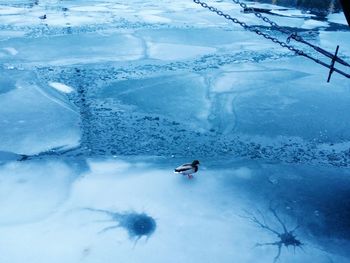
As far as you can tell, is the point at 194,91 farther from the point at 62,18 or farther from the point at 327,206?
the point at 62,18

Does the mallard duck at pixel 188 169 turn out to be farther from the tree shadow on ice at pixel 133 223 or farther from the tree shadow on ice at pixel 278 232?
the tree shadow on ice at pixel 278 232

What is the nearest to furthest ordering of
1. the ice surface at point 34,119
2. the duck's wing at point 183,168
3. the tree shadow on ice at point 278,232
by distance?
the tree shadow on ice at point 278,232
the duck's wing at point 183,168
the ice surface at point 34,119

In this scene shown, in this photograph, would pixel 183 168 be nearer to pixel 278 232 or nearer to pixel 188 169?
pixel 188 169

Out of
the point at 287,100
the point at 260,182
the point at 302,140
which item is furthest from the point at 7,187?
the point at 287,100

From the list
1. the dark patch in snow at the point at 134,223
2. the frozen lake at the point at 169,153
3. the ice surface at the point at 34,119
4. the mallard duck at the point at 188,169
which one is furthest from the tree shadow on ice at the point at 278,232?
the ice surface at the point at 34,119

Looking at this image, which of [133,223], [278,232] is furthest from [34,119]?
[278,232]

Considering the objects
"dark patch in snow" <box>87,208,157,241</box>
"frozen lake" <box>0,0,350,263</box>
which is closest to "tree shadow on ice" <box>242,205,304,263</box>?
"frozen lake" <box>0,0,350,263</box>
